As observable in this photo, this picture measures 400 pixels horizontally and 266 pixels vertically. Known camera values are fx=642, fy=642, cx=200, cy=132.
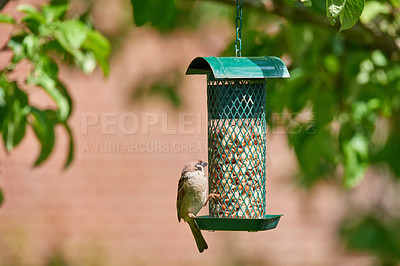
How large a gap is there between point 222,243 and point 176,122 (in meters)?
1.82

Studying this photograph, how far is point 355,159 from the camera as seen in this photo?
4832 millimetres

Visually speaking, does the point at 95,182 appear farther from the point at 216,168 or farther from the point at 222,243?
the point at 216,168

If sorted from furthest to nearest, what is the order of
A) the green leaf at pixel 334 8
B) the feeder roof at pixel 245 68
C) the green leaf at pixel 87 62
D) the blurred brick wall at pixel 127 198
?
1. the blurred brick wall at pixel 127 198
2. the green leaf at pixel 87 62
3. the feeder roof at pixel 245 68
4. the green leaf at pixel 334 8

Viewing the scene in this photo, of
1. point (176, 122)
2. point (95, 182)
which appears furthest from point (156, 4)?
point (95, 182)

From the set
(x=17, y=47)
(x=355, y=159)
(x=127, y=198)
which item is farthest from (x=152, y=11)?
(x=127, y=198)

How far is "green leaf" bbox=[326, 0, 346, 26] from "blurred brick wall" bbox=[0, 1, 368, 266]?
5830 millimetres

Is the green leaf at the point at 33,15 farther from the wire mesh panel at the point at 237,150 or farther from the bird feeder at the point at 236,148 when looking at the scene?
the wire mesh panel at the point at 237,150

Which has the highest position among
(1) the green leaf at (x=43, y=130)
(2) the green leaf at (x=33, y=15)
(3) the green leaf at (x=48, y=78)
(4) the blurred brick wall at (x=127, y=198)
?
(2) the green leaf at (x=33, y=15)

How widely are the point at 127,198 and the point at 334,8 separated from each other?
6444mm

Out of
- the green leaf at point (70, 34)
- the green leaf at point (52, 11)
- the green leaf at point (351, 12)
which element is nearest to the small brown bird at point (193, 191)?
the green leaf at point (70, 34)

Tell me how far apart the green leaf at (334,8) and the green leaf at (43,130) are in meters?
2.28

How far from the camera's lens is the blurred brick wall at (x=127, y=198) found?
845 cm

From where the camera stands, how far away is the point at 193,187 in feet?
13.2

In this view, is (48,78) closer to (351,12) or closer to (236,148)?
(236,148)
